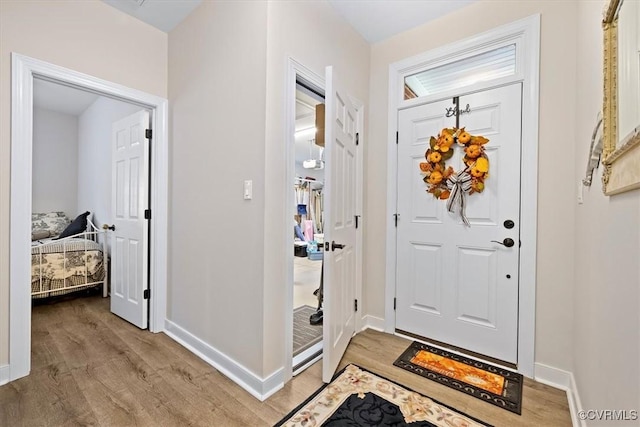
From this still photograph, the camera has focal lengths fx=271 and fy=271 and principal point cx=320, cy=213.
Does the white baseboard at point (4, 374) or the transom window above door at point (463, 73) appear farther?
the transom window above door at point (463, 73)

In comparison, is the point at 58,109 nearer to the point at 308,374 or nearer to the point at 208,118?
the point at 208,118

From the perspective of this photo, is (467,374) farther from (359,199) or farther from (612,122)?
(612,122)

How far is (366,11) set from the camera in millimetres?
2223

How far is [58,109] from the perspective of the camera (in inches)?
181

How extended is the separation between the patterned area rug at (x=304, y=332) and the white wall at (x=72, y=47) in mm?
1919

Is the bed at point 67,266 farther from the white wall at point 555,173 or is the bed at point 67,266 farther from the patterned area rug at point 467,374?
the white wall at point 555,173

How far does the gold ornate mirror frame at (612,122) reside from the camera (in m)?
0.79

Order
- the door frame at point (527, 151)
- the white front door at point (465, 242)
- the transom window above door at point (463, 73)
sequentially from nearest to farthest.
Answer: the door frame at point (527, 151) → the white front door at point (465, 242) → the transom window above door at point (463, 73)

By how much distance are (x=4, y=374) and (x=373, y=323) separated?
8.77 feet

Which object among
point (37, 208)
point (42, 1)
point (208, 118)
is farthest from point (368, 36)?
point (37, 208)

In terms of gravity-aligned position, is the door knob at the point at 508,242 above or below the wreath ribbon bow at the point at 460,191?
below

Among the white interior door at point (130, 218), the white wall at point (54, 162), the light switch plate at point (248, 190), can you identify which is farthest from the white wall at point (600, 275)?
the white wall at point (54, 162)

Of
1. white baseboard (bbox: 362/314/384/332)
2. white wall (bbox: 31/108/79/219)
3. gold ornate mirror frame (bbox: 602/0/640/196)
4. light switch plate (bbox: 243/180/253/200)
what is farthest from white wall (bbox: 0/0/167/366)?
white wall (bbox: 31/108/79/219)

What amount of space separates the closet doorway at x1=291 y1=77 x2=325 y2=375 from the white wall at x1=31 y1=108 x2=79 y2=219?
4.02 metres
